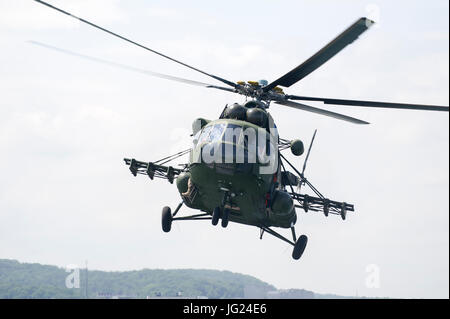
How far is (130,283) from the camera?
13288 cm

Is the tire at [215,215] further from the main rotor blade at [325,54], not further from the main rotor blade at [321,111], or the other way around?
the main rotor blade at [321,111]

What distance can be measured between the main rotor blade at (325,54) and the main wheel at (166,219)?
6240 mm

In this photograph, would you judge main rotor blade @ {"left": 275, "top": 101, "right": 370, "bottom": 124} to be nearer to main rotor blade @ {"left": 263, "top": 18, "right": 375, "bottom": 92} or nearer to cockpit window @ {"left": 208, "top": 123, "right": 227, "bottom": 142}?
main rotor blade @ {"left": 263, "top": 18, "right": 375, "bottom": 92}

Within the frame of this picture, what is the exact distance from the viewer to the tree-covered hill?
4094 inches

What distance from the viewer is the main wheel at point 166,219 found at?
2800 cm

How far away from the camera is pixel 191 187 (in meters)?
25.6

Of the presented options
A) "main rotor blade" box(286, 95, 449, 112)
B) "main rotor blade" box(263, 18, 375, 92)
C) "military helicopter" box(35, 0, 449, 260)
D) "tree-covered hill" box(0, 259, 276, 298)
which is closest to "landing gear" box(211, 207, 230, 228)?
"military helicopter" box(35, 0, 449, 260)

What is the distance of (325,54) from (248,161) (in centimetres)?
439

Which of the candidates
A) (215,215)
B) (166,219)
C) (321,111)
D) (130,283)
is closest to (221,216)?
(215,215)

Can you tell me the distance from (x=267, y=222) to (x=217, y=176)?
14.2 ft

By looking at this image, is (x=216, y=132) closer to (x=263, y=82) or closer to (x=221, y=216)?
(x=221, y=216)

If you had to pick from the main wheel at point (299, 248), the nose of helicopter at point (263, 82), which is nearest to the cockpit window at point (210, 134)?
the nose of helicopter at point (263, 82)
